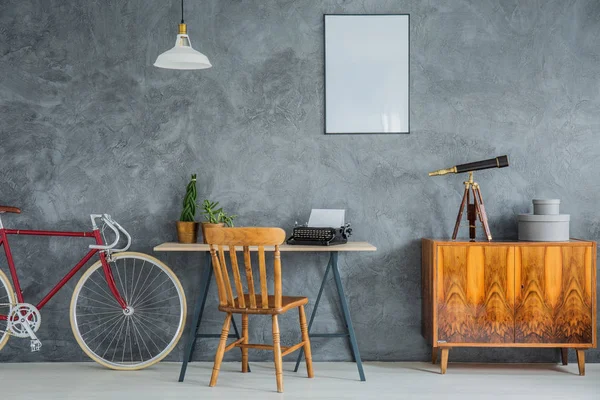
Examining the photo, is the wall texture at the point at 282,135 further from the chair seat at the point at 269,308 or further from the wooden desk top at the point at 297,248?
the chair seat at the point at 269,308

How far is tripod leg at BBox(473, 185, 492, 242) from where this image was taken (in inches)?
160

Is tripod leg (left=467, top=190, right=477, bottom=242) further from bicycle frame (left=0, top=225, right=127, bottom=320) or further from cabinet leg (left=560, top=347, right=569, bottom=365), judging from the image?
bicycle frame (left=0, top=225, right=127, bottom=320)

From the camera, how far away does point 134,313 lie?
174 inches

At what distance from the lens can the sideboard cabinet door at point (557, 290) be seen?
12.9 ft

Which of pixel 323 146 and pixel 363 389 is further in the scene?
pixel 323 146

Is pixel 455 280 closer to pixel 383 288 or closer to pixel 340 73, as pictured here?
pixel 383 288

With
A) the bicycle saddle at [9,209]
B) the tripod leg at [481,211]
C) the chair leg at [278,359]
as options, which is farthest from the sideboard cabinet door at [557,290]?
the bicycle saddle at [9,209]

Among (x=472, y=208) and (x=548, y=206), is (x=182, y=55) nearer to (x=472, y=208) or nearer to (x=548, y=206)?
(x=472, y=208)

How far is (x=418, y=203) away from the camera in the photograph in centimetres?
438

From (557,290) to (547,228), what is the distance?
1.20ft

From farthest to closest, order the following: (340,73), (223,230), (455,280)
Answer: (340,73)
(455,280)
(223,230)

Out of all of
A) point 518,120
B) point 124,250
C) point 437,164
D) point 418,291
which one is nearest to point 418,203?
point 437,164

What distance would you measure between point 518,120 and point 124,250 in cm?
261

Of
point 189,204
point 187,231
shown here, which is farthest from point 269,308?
point 189,204
